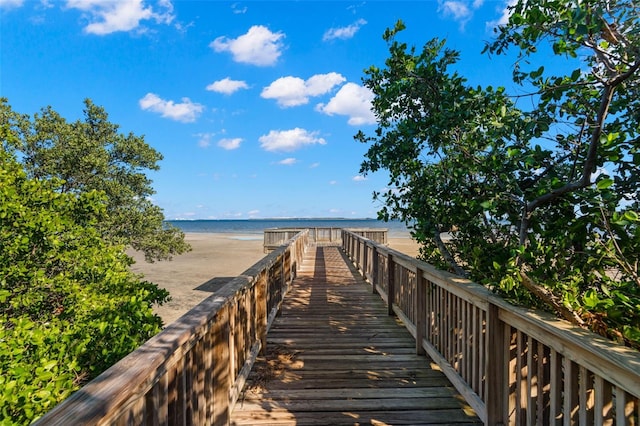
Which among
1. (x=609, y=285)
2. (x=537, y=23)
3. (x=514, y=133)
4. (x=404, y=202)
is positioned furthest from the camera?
(x=404, y=202)

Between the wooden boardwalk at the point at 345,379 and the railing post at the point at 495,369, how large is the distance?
40 cm

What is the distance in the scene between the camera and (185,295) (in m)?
11.3

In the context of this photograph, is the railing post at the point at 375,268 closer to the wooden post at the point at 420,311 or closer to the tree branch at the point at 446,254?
the wooden post at the point at 420,311

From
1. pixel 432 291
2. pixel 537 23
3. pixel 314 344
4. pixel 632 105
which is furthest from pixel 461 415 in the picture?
pixel 537 23

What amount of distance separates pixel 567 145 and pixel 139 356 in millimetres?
2956

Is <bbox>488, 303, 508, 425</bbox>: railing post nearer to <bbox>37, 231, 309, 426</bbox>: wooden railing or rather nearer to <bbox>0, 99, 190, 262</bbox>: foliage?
<bbox>37, 231, 309, 426</bbox>: wooden railing

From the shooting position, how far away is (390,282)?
4910 millimetres

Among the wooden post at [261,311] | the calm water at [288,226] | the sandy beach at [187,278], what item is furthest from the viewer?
the calm water at [288,226]

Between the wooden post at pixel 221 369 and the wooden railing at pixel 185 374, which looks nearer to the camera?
the wooden railing at pixel 185 374

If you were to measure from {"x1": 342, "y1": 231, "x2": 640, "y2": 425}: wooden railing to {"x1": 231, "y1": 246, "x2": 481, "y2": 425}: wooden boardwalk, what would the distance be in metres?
0.23

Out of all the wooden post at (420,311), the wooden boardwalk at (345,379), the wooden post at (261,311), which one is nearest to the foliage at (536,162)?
the wooden post at (420,311)

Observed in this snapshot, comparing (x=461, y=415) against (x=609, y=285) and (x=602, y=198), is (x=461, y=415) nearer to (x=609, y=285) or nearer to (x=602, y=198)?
(x=609, y=285)

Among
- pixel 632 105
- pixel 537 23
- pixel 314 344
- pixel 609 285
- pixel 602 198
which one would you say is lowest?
pixel 314 344

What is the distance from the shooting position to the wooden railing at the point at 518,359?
125 cm
